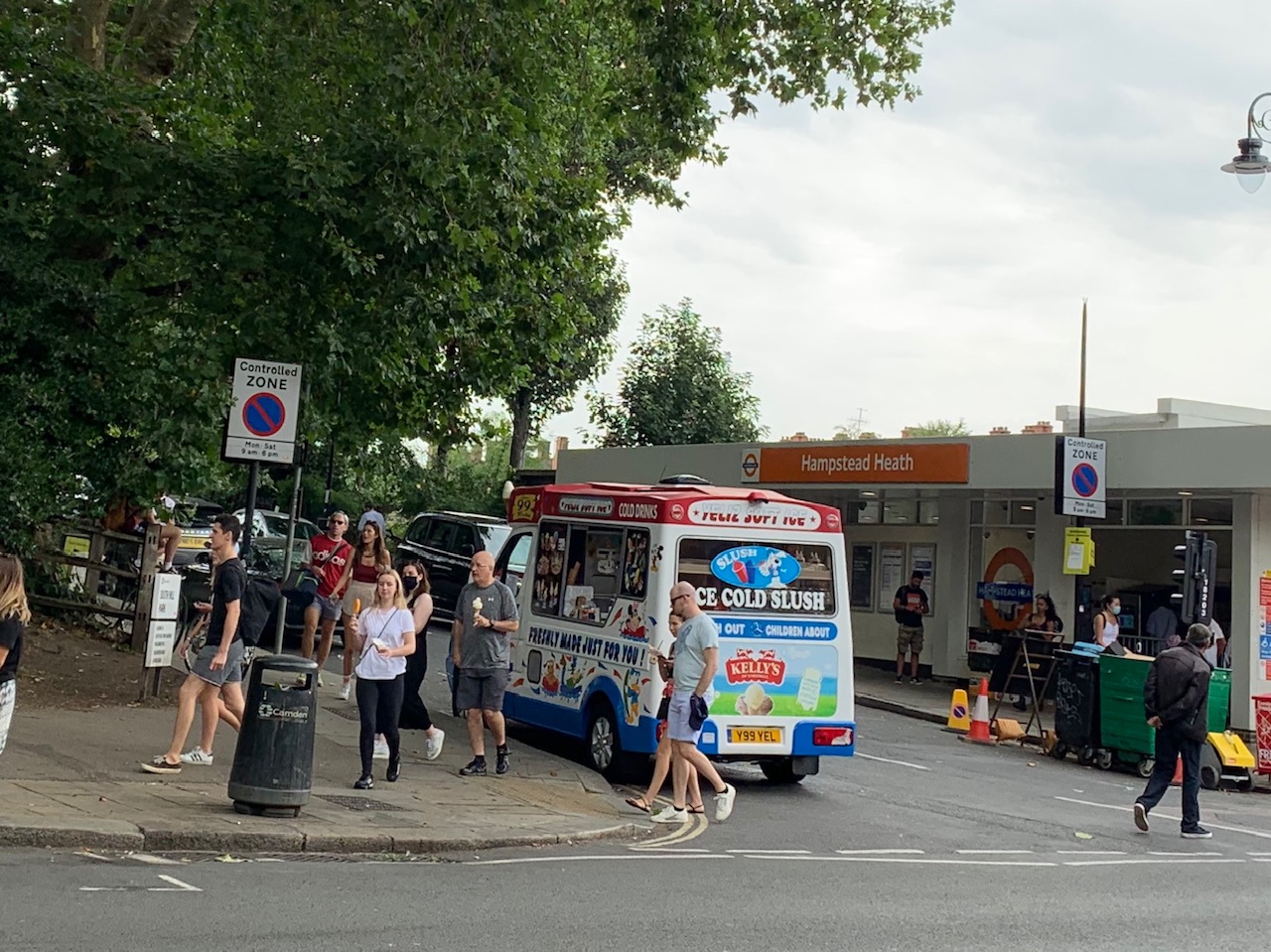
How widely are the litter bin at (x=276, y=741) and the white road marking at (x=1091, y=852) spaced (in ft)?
18.5

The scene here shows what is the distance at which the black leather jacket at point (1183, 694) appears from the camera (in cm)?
1311

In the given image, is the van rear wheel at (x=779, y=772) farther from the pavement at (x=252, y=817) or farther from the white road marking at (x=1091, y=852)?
the white road marking at (x=1091, y=852)

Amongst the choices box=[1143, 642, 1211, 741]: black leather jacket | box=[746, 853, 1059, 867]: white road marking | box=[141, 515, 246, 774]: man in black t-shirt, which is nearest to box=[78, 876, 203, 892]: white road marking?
box=[141, 515, 246, 774]: man in black t-shirt

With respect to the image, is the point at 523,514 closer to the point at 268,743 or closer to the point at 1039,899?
the point at 268,743

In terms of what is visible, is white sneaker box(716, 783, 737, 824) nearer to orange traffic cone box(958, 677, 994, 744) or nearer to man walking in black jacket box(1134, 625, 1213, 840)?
man walking in black jacket box(1134, 625, 1213, 840)

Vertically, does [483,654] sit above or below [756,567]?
below

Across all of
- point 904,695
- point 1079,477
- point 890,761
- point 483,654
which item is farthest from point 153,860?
point 904,695

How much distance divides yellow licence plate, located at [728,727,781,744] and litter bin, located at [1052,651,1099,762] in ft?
20.8

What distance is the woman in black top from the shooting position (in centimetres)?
836

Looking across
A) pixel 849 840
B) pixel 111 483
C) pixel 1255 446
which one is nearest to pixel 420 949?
pixel 849 840

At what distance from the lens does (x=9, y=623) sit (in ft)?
27.5

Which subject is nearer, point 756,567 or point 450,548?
point 756,567

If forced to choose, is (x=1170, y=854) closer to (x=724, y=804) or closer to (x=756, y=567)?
(x=724, y=804)

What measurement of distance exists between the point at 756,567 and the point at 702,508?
762 mm
